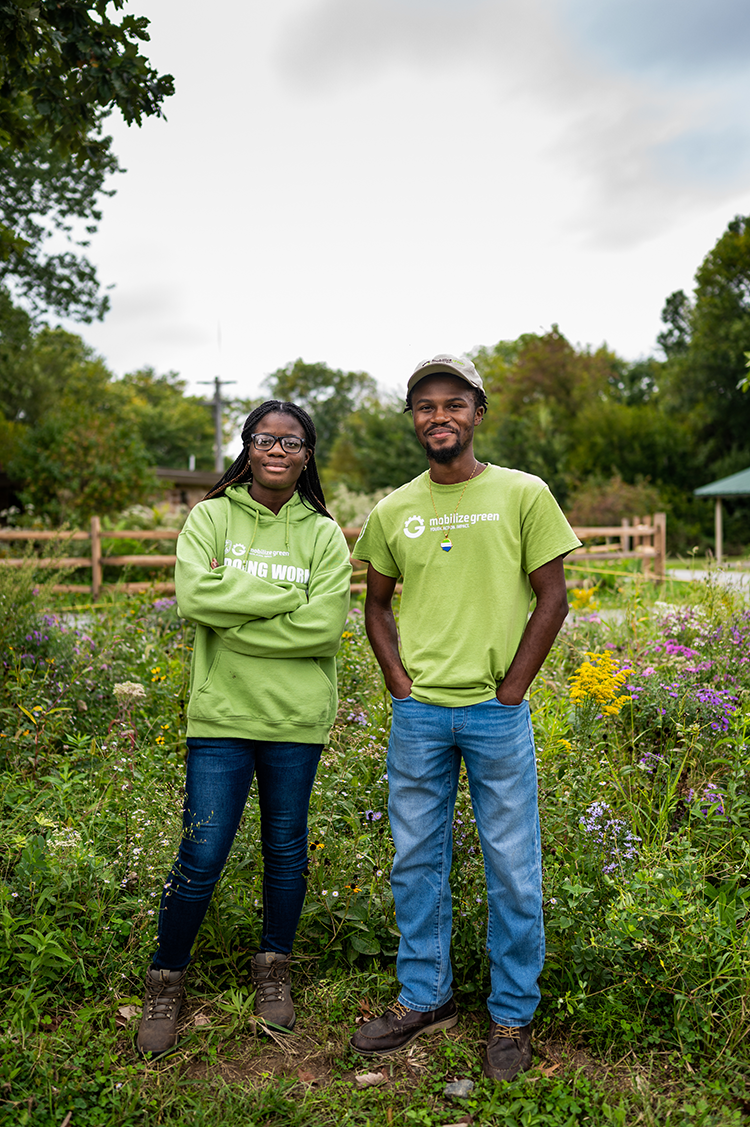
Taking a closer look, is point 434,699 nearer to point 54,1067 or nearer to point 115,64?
point 54,1067

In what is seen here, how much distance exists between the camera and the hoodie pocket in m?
2.47

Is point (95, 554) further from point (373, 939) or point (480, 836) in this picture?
point (480, 836)

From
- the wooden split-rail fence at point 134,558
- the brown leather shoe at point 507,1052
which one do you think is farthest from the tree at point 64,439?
the brown leather shoe at point 507,1052

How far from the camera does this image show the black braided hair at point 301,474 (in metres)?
2.74

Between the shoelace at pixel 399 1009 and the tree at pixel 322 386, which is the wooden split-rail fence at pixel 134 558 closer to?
the shoelace at pixel 399 1009

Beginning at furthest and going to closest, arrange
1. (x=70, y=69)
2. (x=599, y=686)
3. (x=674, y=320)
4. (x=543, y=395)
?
(x=674, y=320) → (x=543, y=395) → (x=70, y=69) → (x=599, y=686)

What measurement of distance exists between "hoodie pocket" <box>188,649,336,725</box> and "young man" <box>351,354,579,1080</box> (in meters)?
0.27

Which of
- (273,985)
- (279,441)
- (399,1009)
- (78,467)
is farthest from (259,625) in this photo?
(78,467)

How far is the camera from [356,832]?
123 inches

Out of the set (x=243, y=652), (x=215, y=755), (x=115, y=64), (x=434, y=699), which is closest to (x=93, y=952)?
(x=215, y=755)

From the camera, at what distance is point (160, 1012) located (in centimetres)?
247

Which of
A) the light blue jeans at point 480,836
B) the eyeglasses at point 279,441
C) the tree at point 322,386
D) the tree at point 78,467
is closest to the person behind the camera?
the light blue jeans at point 480,836

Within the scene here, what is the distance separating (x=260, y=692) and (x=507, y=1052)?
1272mm

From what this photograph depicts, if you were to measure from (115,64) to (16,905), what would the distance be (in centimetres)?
406
